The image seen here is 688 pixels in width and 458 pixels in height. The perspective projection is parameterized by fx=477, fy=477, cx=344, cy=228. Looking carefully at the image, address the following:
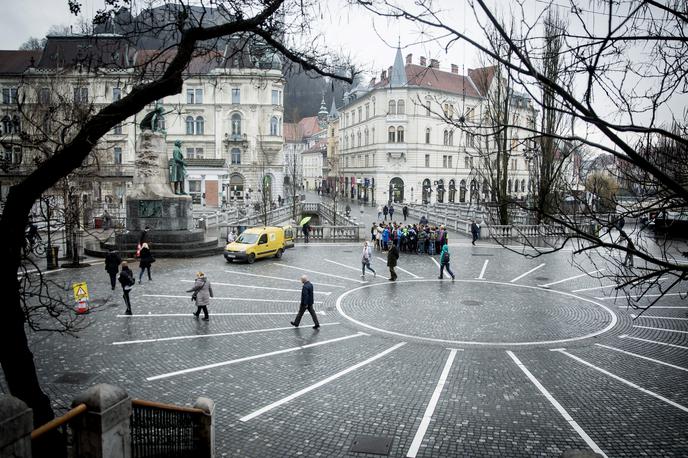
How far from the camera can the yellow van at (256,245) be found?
80.3ft

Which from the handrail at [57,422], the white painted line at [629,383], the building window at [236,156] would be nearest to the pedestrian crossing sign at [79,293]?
the handrail at [57,422]

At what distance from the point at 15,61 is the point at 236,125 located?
95.4ft

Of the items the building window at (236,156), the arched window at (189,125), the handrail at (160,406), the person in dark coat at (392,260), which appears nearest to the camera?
the handrail at (160,406)

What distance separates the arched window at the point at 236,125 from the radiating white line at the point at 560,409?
56945mm

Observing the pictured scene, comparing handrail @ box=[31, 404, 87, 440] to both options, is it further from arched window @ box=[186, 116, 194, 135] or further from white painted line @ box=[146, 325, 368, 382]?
arched window @ box=[186, 116, 194, 135]

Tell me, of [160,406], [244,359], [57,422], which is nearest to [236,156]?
[244,359]

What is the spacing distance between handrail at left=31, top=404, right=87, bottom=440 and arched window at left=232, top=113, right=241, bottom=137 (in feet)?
200

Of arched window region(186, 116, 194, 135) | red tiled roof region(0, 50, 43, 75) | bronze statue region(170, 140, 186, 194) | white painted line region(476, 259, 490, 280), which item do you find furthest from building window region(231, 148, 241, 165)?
white painted line region(476, 259, 490, 280)

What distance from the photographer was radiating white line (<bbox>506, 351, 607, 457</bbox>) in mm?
7707

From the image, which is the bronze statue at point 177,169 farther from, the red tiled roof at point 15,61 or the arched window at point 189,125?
the red tiled roof at point 15,61

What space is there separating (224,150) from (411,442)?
59862 mm

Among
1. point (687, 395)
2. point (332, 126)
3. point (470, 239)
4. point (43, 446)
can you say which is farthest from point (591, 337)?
point (332, 126)

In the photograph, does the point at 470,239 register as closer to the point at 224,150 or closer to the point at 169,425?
the point at 169,425

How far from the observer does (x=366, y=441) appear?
777 cm
